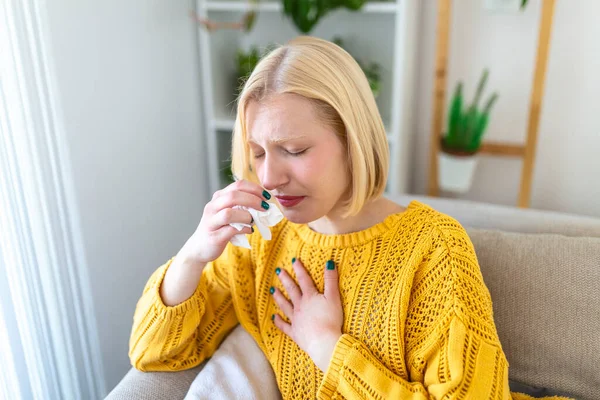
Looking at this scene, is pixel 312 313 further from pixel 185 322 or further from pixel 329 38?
pixel 329 38

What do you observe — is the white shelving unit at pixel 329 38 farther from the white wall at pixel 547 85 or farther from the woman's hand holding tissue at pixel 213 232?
the woman's hand holding tissue at pixel 213 232

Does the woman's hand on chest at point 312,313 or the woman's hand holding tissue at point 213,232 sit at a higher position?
the woman's hand holding tissue at point 213,232

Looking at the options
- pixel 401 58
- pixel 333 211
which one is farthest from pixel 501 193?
pixel 333 211

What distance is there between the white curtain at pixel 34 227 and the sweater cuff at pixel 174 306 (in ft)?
0.98

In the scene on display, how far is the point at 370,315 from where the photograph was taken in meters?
1.02

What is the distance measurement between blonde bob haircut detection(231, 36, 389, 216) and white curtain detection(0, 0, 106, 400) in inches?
19.0

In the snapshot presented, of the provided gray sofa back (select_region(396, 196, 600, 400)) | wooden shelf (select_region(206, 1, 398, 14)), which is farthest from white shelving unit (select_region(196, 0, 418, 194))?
gray sofa back (select_region(396, 196, 600, 400))

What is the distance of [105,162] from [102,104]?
161 mm

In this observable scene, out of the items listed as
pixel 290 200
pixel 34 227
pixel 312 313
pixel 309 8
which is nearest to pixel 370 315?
pixel 312 313

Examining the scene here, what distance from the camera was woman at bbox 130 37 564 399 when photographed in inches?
36.8

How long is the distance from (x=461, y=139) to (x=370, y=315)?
978 millimetres

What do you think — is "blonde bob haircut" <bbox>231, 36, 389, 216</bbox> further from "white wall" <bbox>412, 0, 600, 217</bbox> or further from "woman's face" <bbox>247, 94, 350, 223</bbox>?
"white wall" <bbox>412, 0, 600, 217</bbox>

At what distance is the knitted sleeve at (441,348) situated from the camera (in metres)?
0.89

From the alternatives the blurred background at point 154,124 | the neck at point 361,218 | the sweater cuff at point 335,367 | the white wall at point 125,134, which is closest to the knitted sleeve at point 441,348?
the sweater cuff at point 335,367
